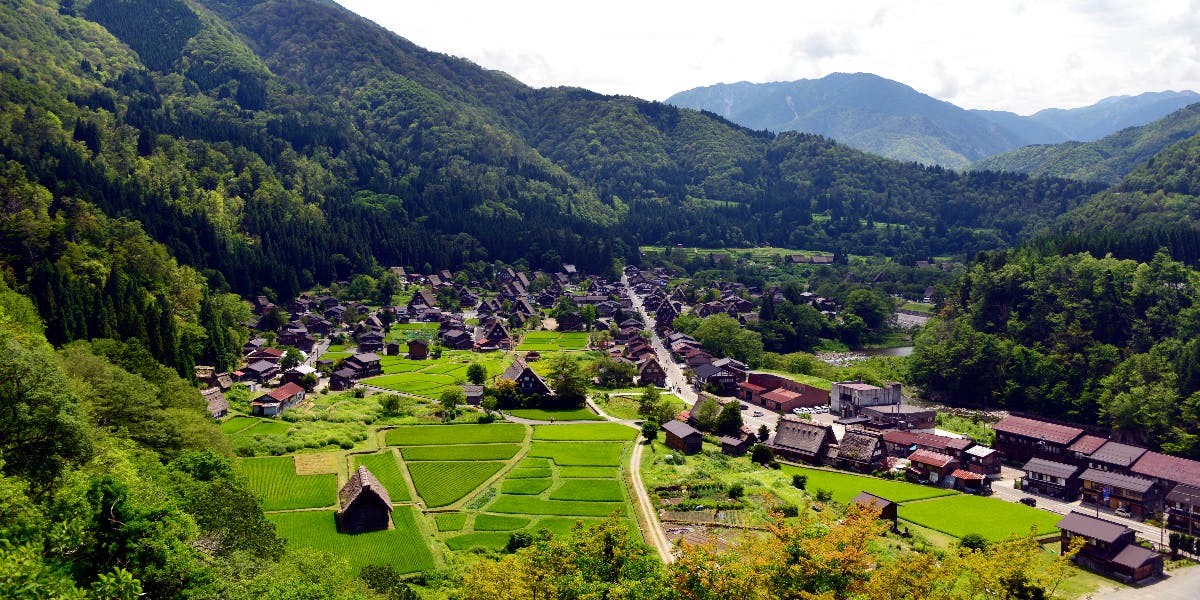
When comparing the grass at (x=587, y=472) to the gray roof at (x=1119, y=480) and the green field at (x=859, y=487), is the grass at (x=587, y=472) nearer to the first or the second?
the green field at (x=859, y=487)

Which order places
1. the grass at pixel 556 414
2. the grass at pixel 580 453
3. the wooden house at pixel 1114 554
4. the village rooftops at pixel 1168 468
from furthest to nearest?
the grass at pixel 556 414, the grass at pixel 580 453, the village rooftops at pixel 1168 468, the wooden house at pixel 1114 554

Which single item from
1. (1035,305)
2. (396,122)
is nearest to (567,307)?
(1035,305)

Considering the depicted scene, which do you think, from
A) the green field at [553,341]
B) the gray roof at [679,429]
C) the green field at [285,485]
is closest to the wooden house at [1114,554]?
the gray roof at [679,429]

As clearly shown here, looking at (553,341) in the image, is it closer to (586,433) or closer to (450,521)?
(586,433)

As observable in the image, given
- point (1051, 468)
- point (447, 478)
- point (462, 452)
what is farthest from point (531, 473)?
point (1051, 468)

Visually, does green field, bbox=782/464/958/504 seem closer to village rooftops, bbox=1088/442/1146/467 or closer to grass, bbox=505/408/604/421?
village rooftops, bbox=1088/442/1146/467

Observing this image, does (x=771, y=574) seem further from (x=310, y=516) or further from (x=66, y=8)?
(x=66, y=8)

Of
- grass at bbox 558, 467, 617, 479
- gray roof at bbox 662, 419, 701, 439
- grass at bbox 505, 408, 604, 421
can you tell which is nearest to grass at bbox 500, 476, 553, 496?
grass at bbox 558, 467, 617, 479
